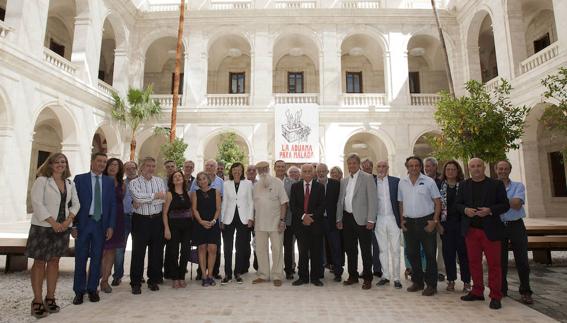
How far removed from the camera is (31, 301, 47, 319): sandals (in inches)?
139

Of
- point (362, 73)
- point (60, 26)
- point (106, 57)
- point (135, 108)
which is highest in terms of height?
point (60, 26)

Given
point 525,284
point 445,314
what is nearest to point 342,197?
point 445,314

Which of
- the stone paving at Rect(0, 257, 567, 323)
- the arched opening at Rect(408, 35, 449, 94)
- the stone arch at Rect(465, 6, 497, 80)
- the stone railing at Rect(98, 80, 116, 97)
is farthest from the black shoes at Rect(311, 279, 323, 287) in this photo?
the arched opening at Rect(408, 35, 449, 94)

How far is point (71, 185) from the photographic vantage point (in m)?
3.85

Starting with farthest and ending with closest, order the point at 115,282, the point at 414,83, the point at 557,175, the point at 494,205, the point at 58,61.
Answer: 1. the point at 414,83
2. the point at 557,175
3. the point at 58,61
4. the point at 115,282
5. the point at 494,205

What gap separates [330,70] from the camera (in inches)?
647

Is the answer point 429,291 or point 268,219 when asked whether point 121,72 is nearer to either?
point 268,219

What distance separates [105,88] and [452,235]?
1581 cm

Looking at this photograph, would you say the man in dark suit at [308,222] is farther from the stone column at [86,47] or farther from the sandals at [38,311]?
the stone column at [86,47]

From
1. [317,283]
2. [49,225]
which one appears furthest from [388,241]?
[49,225]

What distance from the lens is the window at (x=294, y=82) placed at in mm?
19344

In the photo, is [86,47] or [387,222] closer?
[387,222]

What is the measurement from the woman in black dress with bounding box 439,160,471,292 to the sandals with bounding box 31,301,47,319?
5025 millimetres

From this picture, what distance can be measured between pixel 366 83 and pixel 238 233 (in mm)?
16075
